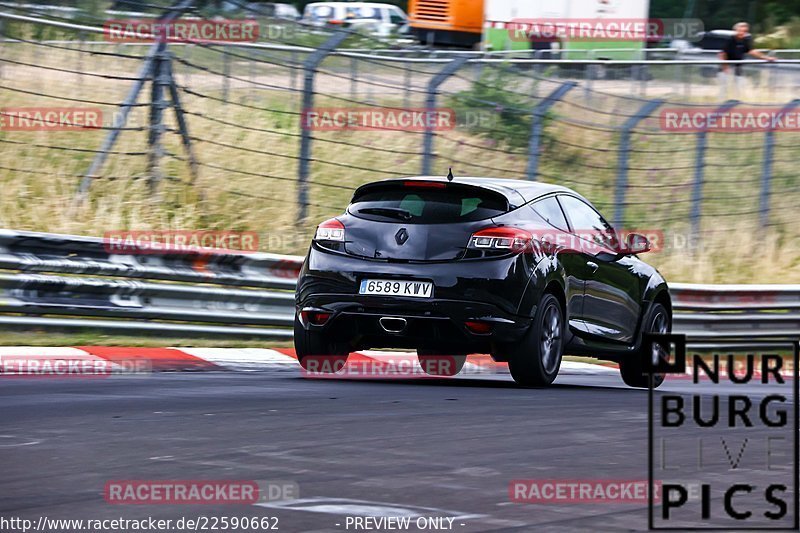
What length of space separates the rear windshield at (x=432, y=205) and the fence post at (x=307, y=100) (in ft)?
15.1

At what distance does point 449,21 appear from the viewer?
37812 mm

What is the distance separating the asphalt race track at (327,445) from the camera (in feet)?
18.3

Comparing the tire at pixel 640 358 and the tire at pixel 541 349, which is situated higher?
the tire at pixel 541 349

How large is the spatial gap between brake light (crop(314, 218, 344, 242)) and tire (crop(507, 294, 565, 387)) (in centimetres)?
133

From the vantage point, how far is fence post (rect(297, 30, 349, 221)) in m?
14.6

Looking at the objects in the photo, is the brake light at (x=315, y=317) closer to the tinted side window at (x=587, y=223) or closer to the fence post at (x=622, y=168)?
the tinted side window at (x=587, y=223)

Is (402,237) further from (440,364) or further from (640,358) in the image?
(640,358)

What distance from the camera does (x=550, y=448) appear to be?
7.24 meters

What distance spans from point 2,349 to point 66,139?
23.4ft

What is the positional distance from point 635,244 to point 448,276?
221 centimetres

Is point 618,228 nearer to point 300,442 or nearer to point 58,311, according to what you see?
point 58,311

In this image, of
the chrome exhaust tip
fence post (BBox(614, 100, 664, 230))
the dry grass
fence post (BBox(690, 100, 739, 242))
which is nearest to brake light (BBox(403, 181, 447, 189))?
the chrome exhaust tip

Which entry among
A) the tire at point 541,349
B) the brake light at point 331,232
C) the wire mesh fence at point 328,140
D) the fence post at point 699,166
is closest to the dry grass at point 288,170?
the wire mesh fence at point 328,140

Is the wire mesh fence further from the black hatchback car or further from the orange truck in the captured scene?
the orange truck
